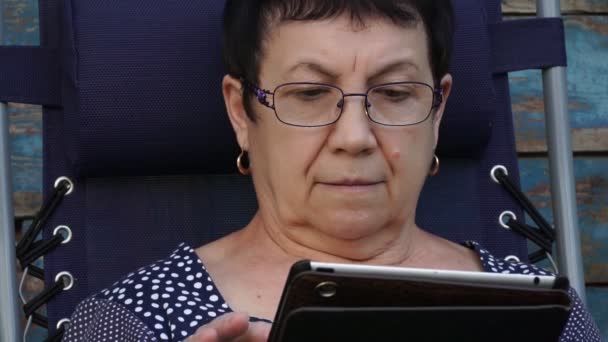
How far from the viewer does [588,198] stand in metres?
3.68

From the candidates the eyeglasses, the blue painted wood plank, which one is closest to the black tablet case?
the eyeglasses

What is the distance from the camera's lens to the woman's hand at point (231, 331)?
1.57m

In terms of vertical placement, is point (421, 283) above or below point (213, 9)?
below

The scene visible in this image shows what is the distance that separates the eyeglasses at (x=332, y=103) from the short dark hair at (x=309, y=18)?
85 millimetres

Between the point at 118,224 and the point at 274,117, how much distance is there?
63 cm

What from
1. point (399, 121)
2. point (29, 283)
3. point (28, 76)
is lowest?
point (29, 283)

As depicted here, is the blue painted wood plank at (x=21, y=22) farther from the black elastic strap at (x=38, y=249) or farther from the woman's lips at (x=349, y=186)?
the woman's lips at (x=349, y=186)

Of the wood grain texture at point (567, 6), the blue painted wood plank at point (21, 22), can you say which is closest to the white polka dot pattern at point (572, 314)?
the wood grain texture at point (567, 6)

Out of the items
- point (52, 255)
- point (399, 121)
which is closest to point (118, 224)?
point (52, 255)

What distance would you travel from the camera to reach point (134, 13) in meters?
2.55

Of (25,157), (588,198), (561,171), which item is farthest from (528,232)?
(25,157)

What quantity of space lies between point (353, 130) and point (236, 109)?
35 cm

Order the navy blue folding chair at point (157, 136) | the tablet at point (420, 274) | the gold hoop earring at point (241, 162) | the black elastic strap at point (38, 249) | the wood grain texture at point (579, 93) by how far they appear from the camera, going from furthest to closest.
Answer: the wood grain texture at point (579, 93), the black elastic strap at point (38, 249), the navy blue folding chair at point (157, 136), the gold hoop earring at point (241, 162), the tablet at point (420, 274)

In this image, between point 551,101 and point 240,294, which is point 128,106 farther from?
point 551,101
